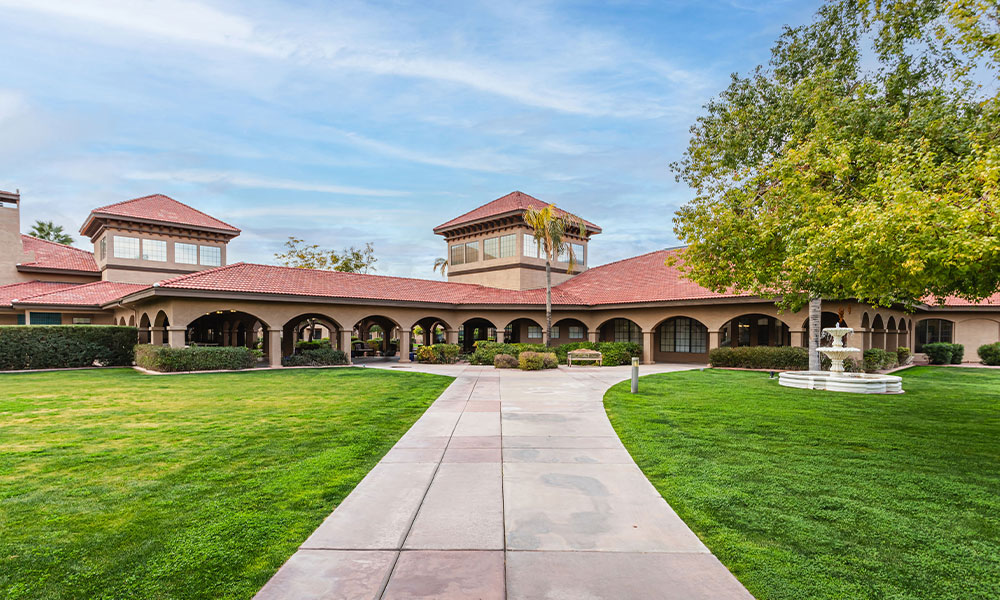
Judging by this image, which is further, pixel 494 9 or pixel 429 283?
pixel 429 283

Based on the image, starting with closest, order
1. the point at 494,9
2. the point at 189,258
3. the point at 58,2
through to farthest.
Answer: the point at 58,2
the point at 494,9
the point at 189,258

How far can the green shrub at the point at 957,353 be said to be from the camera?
29.2 meters

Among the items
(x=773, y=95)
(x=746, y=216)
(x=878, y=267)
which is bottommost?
(x=878, y=267)

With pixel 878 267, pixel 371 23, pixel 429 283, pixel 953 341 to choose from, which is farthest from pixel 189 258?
pixel 953 341

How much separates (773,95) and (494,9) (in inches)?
600

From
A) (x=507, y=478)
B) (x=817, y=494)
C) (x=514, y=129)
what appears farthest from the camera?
(x=514, y=129)

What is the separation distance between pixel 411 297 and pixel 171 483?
860 inches

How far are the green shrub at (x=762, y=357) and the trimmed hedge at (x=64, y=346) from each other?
1169 inches

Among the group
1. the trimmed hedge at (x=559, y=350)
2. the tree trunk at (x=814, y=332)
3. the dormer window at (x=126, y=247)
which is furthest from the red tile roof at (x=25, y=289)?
the tree trunk at (x=814, y=332)

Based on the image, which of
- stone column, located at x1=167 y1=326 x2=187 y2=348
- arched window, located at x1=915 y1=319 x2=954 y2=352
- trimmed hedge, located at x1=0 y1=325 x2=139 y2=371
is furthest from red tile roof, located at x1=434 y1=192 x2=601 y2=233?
arched window, located at x1=915 y1=319 x2=954 y2=352

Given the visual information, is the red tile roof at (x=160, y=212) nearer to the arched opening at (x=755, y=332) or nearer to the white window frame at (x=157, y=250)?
the white window frame at (x=157, y=250)

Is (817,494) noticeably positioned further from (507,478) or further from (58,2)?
(58,2)

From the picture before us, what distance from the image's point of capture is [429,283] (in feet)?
104

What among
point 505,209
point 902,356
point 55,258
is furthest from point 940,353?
point 55,258
